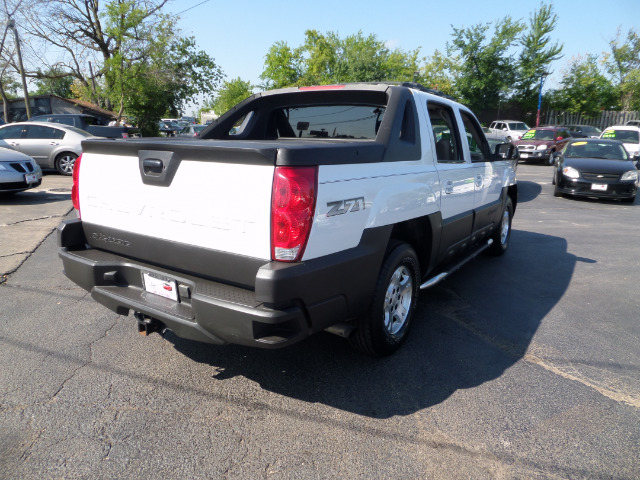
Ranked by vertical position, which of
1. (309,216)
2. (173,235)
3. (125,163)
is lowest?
(173,235)

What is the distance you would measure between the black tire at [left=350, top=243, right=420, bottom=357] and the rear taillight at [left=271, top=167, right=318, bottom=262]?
2.83 ft

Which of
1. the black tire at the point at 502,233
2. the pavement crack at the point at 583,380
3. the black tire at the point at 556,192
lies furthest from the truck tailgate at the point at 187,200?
the black tire at the point at 556,192

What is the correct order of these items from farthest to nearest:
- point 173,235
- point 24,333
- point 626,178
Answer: point 626,178 → point 24,333 → point 173,235

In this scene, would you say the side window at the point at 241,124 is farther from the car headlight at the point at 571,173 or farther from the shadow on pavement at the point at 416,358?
the car headlight at the point at 571,173

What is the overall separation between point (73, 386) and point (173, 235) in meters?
1.26

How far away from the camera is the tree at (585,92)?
36750 mm

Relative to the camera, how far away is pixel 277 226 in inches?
92.4

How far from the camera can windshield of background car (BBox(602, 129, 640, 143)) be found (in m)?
18.8

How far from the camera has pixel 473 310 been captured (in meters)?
4.39

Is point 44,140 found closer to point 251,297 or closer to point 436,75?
point 251,297

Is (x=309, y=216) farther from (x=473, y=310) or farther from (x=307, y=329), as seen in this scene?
(x=473, y=310)

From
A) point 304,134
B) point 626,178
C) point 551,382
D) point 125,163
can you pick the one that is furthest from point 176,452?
point 626,178

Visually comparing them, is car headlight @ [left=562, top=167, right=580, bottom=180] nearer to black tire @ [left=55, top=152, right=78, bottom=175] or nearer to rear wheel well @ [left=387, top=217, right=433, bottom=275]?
rear wheel well @ [left=387, top=217, right=433, bottom=275]

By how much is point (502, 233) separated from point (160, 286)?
496 centimetres
